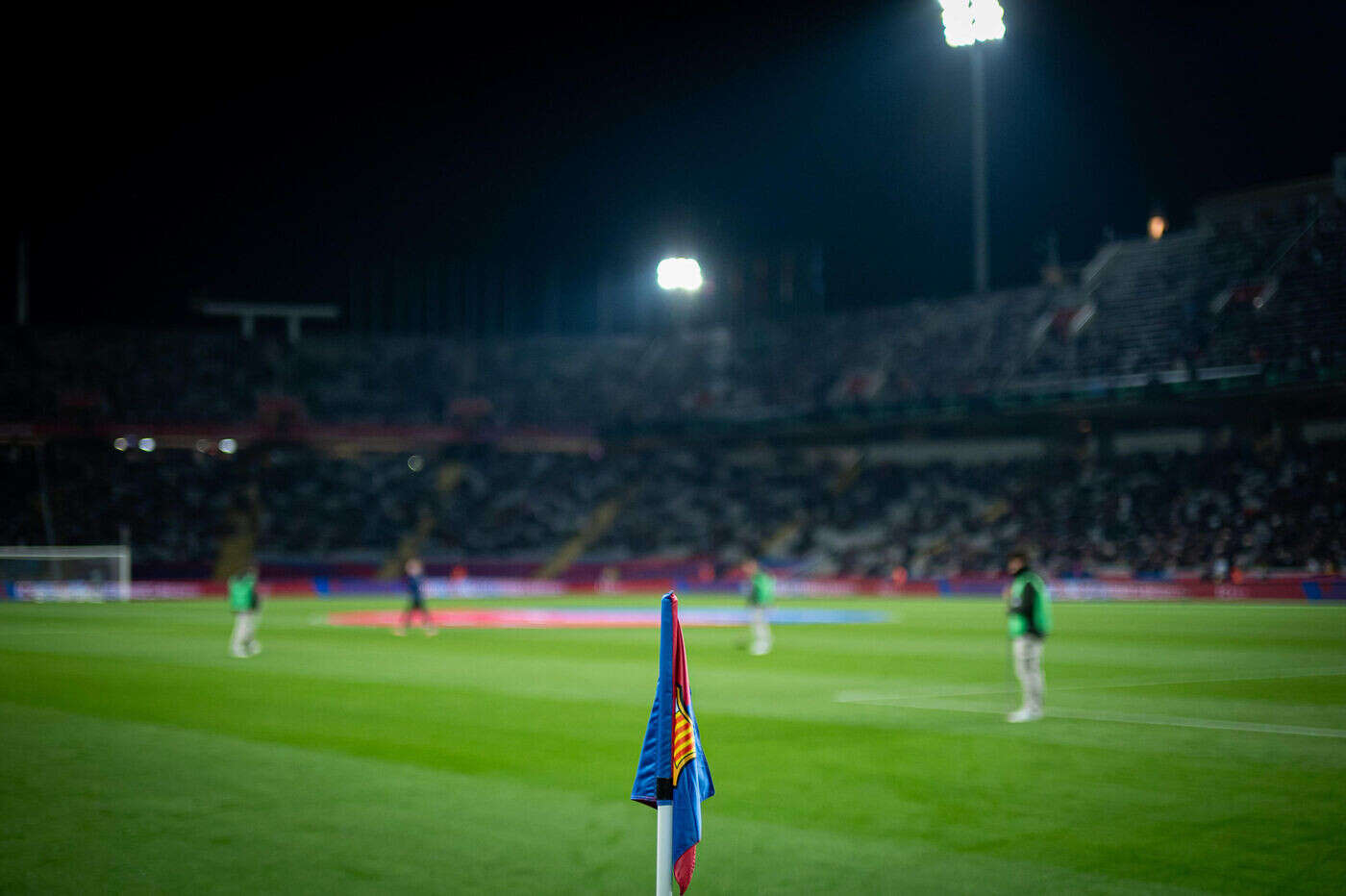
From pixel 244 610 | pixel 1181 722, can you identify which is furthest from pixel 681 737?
pixel 244 610

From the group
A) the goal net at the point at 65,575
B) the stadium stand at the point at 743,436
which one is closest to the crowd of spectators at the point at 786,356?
the stadium stand at the point at 743,436

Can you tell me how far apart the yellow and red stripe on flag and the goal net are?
56.0 m

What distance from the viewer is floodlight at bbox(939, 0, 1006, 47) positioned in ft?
162

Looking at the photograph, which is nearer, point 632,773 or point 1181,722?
point 632,773

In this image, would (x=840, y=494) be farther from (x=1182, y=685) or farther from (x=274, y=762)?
(x=274, y=762)

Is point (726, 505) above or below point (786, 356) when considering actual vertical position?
below

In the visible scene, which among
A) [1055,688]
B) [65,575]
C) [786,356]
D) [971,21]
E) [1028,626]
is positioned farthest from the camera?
[786,356]

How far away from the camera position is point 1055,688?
64.4 feet

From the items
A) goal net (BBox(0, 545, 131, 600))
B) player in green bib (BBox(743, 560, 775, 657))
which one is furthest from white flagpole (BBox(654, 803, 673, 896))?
goal net (BBox(0, 545, 131, 600))

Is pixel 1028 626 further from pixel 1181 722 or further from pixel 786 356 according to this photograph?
pixel 786 356

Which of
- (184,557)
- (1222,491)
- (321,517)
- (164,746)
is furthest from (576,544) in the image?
(164,746)

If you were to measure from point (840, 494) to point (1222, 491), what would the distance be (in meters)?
21.9

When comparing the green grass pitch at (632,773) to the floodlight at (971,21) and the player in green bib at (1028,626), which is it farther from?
the floodlight at (971,21)

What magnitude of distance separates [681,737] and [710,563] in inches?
2467
